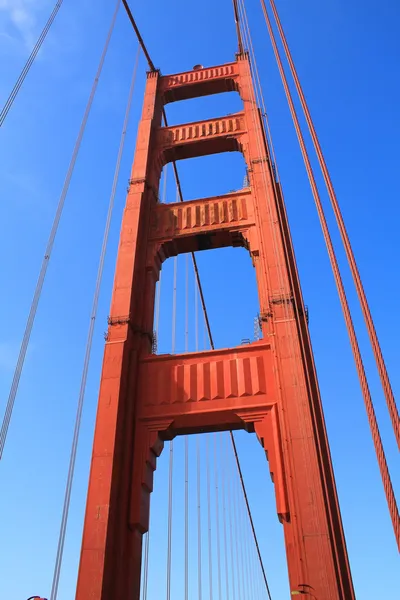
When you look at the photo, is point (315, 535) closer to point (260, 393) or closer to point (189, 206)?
point (260, 393)

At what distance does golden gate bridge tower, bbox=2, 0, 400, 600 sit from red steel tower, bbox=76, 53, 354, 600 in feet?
0.08

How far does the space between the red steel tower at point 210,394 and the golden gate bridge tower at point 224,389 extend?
25mm

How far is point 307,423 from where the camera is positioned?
9586mm

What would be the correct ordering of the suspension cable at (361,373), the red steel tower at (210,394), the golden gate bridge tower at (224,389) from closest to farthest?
the suspension cable at (361,373) → the golden gate bridge tower at (224,389) → the red steel tower at (210,394)

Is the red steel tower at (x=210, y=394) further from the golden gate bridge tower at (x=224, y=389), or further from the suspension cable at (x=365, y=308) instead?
the suspension cable at (x=365, y=308)

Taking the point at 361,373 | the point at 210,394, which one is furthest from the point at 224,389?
the point at 361,373

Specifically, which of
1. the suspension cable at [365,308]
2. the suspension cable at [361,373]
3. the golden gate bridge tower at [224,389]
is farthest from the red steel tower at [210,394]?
the suspension cable at [365,308]

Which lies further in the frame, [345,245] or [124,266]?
[124,266]

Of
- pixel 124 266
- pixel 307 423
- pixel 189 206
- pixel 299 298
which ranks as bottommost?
pixel 307 423

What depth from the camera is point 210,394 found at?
10906 mm

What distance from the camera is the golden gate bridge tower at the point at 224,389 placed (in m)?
8.36

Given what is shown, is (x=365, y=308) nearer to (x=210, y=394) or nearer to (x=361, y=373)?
(x=361, y=373)

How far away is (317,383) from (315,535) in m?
3.10

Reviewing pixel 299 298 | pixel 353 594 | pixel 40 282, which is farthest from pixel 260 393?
pixel 40 282
